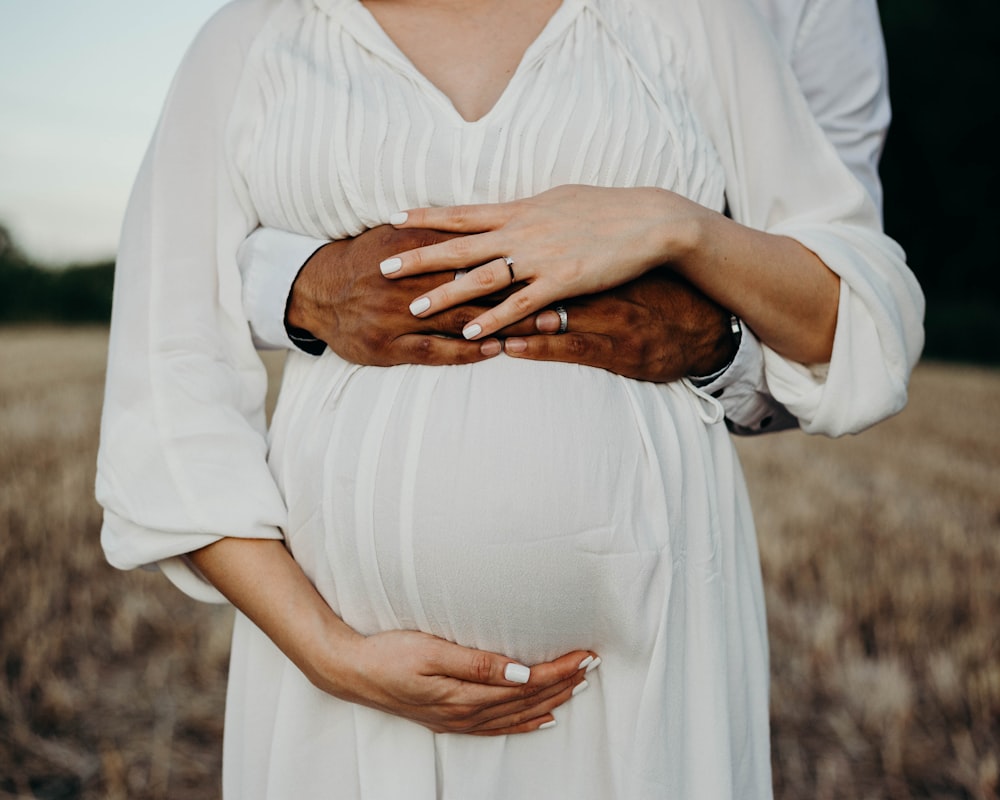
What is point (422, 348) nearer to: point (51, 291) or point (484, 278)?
point (484, 278)

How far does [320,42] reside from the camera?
135 centimetres

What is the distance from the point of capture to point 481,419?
116cm

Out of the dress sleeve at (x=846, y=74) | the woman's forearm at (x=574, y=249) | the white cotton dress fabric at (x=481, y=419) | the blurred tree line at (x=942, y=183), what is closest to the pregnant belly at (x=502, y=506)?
the white cotton dress fabric at (x=481, y=419)

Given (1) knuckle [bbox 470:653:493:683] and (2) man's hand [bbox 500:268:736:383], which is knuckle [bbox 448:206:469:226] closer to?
(2) man's hand [bbox 500:268:736:383]

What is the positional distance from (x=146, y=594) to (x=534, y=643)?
249cm

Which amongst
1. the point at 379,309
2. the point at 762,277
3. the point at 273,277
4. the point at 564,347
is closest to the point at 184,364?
the point at 273,277

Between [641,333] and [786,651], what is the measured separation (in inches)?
85.3

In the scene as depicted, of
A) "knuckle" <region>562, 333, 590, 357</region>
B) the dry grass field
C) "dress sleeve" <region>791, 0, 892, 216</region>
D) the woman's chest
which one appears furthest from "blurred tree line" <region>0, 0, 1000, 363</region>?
"knuckle" <region>562, 333, 590, 357</region>

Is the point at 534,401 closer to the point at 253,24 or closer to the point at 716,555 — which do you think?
the point at 716,555

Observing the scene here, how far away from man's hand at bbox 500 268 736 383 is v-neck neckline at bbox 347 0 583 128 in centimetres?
29

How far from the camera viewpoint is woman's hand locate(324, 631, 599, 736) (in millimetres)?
1139

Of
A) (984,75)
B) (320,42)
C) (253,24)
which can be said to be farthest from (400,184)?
(984,75)

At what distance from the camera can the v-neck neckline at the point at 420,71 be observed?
4.10 feet

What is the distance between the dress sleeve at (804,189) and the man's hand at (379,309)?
1.52 feet
